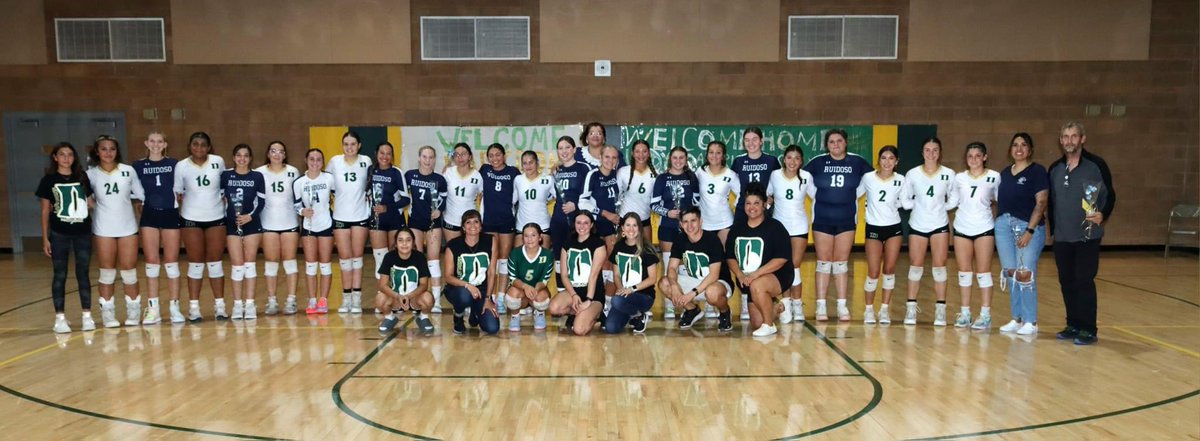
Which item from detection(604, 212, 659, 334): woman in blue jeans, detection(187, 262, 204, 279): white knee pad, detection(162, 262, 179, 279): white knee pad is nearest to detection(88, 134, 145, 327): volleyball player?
detection(162, 262, 179, 279): white knee pad

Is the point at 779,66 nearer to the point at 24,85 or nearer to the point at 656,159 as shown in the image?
the point at 656,159

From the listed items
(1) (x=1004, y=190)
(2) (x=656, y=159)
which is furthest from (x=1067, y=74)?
(1) (x=1004, y=190)

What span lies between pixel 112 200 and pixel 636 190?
176 inches

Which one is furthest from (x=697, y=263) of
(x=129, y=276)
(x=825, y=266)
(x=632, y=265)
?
(x=129, y=276)

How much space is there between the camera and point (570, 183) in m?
7.45

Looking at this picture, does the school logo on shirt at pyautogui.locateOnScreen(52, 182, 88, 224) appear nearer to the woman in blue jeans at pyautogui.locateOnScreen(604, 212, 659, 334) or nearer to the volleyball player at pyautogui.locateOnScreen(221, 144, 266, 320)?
the volleyball player at pyautogui.locateOnScreen(221, 144, 266, 320)

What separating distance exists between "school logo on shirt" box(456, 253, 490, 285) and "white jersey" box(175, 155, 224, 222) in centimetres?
233

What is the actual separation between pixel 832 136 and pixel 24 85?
12.7 meters

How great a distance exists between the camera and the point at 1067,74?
42.3 ft

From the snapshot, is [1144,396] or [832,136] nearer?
[1144,396]

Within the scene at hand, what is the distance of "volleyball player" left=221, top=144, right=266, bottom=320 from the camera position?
7.24m

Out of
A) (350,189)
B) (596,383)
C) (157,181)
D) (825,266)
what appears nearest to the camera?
(596,383)

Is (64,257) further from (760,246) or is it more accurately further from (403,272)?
(760,246)

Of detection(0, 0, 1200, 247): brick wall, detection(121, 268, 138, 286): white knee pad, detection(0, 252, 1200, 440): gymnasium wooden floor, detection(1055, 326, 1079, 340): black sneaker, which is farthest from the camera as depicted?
detection(0, 0, 1200, 247): brick wall
